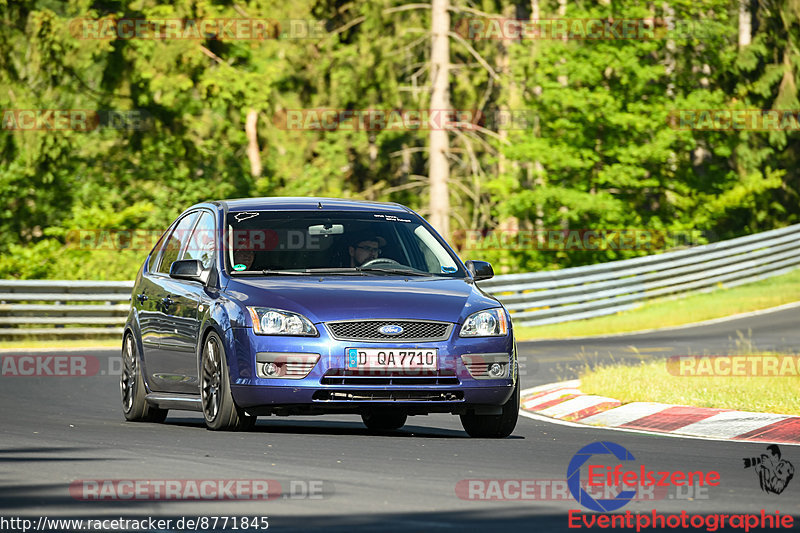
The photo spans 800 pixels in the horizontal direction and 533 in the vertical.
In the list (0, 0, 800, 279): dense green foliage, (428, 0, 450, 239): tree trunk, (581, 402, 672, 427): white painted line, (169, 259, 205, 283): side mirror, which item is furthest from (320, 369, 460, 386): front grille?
(428, 0, 450, 239): tree trunk

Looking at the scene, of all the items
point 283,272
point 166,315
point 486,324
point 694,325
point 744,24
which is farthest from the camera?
point 744,24

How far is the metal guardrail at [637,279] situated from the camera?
32875 millimetres

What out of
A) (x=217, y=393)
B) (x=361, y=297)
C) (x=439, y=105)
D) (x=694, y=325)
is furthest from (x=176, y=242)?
(x=439, y=105)

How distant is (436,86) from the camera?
4016 cm

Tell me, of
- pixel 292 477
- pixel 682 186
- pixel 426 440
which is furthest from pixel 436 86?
pixel 292 477

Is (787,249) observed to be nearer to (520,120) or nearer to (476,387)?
(520,120)

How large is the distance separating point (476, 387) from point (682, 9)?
106 ft

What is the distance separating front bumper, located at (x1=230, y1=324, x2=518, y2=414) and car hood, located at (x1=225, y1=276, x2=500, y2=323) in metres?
0.17

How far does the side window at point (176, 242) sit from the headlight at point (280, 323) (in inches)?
85.8

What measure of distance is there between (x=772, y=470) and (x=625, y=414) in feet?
13.8

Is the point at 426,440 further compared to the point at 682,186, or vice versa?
the point at 682,186

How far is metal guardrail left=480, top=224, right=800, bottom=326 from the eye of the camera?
32.9m

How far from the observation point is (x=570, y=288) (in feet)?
110

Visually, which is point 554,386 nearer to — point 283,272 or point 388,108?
point 283,272
